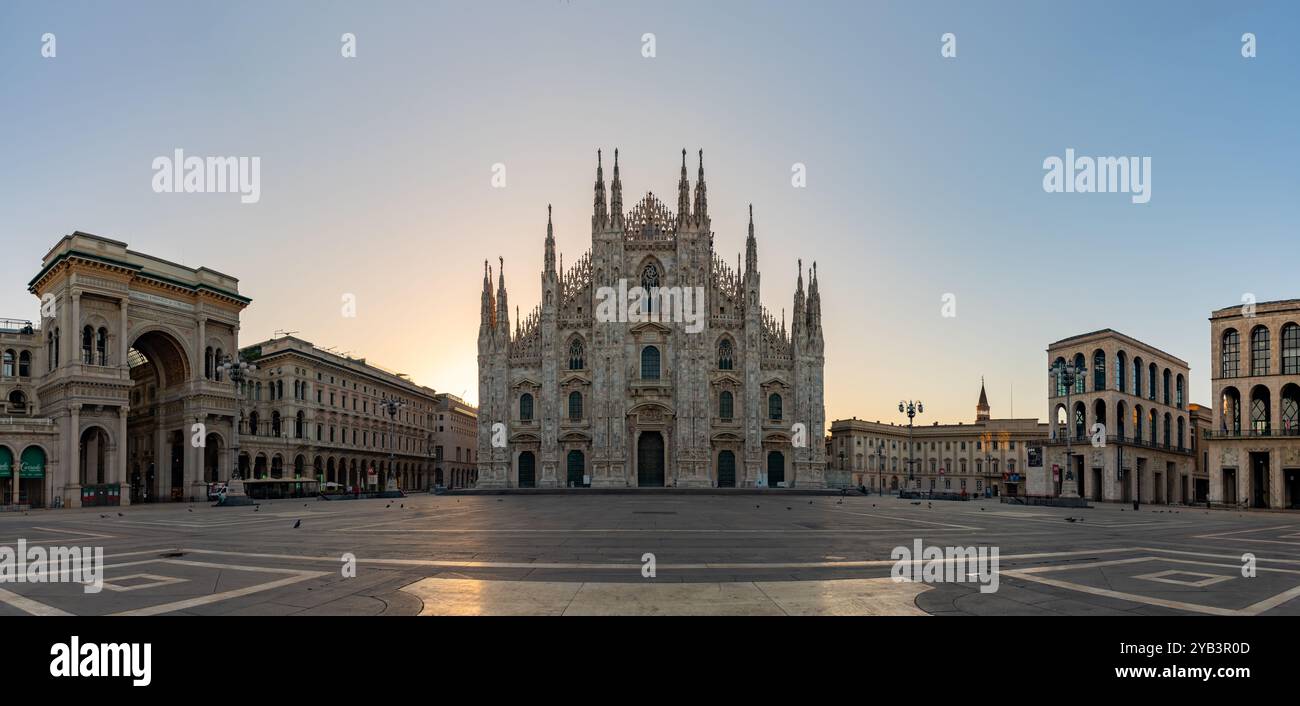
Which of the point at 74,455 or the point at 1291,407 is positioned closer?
the point at 74,455

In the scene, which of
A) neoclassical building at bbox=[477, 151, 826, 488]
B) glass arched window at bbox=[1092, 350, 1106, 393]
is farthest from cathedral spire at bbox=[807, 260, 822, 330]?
glass arched window at bbox=[1092, 350, 1106, 393]

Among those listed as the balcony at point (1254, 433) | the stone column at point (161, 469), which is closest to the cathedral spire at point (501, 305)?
the stone column at point (161, 469)

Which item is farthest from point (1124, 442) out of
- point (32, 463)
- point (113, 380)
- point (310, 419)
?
point (32, 463)

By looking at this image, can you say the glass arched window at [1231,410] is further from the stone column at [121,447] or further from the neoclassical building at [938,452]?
the stone column at [121,447]

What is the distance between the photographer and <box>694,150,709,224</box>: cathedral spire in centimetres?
7056

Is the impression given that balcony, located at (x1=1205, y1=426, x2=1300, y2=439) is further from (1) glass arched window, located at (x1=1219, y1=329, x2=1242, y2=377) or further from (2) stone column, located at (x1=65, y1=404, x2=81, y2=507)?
(2) stone column, located at (x1=65, y1=404, x2=81, y2=507)

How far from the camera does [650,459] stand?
69.9 meters

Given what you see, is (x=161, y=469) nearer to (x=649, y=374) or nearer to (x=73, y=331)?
(x=73, y=331)

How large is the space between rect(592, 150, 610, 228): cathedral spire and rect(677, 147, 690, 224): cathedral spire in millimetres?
6806

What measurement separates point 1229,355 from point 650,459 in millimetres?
47681

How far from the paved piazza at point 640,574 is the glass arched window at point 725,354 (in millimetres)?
47567
